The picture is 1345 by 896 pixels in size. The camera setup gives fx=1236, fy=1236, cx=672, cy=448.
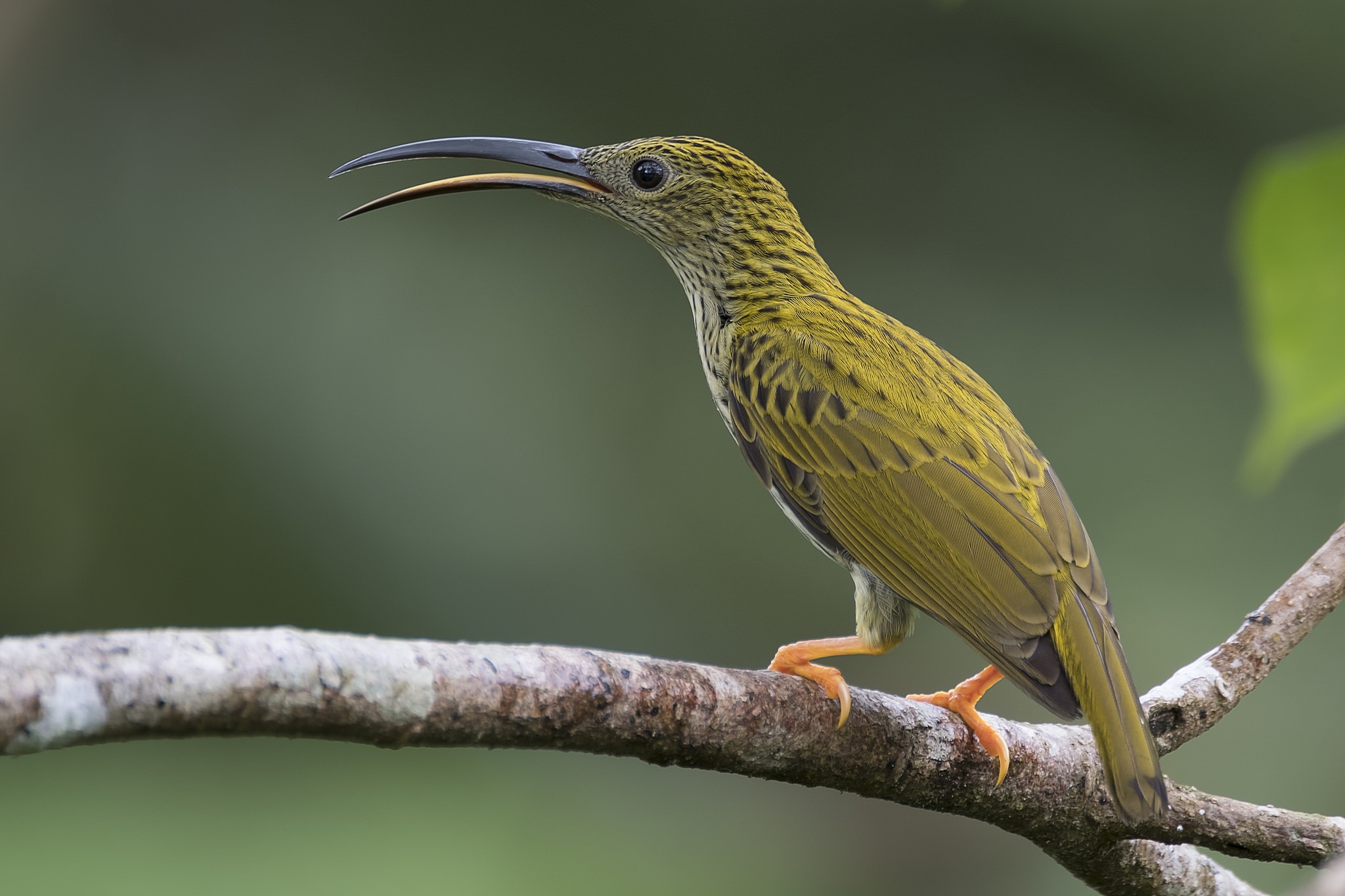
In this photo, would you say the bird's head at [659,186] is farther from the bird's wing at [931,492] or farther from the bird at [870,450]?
the bird's wing at [931,492]

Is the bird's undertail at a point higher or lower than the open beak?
lower

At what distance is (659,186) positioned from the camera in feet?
12.6

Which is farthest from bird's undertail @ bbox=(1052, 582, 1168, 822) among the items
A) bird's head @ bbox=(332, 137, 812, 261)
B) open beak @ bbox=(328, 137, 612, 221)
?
open beak @ bbox=(328, 137, 612, 221)

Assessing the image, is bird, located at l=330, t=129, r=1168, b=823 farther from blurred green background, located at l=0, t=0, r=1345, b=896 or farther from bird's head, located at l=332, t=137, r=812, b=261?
blurred green background, located at l=0, t=0, r=1345, b=896

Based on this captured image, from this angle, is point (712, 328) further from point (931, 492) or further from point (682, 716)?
point (682, 716)

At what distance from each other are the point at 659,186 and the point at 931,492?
1.37 meters

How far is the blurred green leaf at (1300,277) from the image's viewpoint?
3.96 feet

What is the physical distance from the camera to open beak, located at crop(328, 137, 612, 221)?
3.70 metres

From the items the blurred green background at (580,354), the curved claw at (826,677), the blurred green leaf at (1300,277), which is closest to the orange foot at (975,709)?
the curved claw at (826,677)

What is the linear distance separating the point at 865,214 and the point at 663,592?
298cm

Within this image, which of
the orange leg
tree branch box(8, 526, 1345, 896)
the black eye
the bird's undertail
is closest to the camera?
tree branch box(8, 526, 1345, 896)

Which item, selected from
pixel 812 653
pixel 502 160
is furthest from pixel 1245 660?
pixel 502 160

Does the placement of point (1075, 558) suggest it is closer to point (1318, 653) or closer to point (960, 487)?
point (960, 487)

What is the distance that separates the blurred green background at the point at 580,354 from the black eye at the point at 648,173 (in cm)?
366
